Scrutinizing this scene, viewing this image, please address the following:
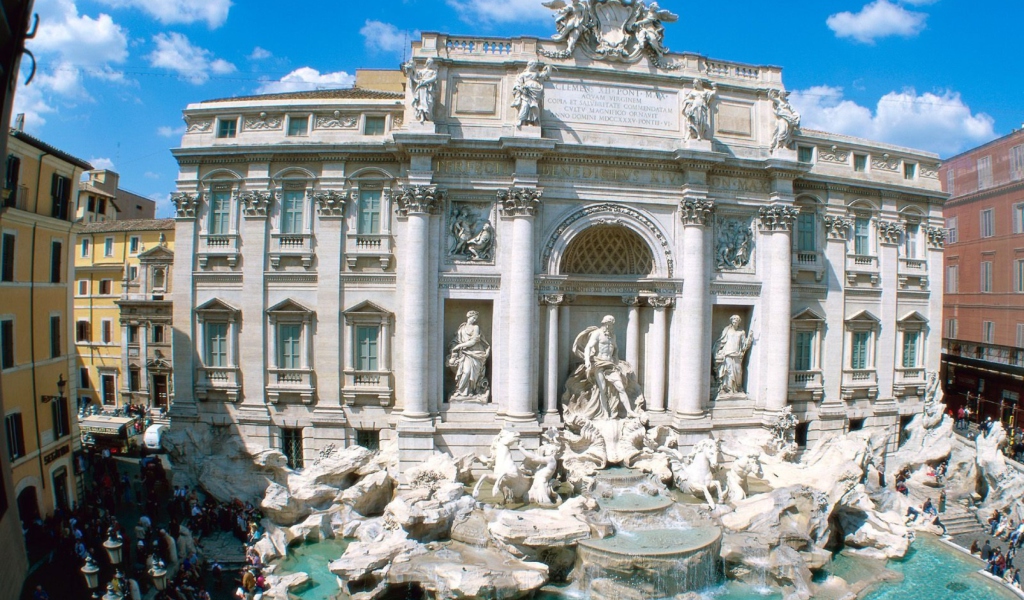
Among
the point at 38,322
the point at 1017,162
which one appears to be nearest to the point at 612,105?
the point at 38,322

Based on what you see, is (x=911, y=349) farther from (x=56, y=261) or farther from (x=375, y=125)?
(x=56, y=261)

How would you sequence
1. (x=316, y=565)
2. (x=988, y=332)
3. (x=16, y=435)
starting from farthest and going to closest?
(x=988, y=332) < (x=16, y=435) < (x=316, y=565)

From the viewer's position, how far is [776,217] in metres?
23.7

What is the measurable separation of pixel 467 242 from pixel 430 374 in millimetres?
4634

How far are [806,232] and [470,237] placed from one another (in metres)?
13.4

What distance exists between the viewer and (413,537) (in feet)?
57.0

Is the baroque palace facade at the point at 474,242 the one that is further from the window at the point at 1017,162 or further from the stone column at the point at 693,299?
the window at the point at 1017,162

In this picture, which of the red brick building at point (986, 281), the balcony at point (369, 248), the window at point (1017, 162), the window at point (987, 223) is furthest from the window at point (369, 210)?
the window at point (987, 223)

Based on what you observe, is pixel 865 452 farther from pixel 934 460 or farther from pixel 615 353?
pixel 615 353

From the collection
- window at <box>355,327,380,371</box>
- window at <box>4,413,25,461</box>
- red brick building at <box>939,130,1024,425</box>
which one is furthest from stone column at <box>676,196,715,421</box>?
window at <box>4,413,25,461</box>

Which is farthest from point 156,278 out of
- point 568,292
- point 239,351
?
point 568,292

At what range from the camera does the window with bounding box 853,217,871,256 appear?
26031mm

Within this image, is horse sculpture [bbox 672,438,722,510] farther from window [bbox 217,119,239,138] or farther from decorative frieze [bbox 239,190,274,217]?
window [bbox 217,119,239,138]

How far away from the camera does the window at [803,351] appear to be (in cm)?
2522
